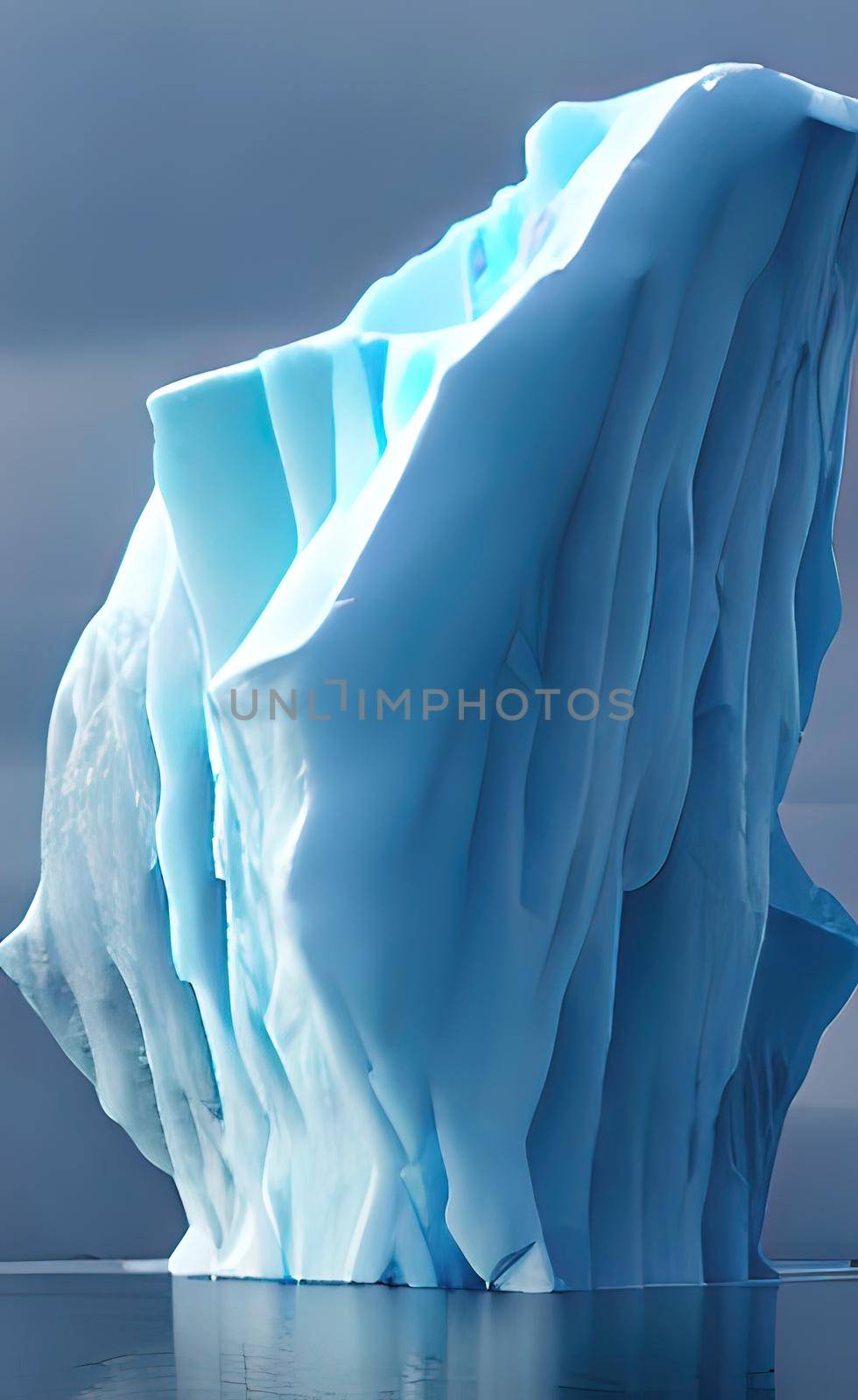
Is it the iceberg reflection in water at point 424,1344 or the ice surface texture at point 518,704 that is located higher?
the ice surface texture at point 518,704

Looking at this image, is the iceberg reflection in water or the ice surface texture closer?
the iceberg reflection in water

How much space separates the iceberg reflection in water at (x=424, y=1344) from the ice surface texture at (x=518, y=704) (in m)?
0.43

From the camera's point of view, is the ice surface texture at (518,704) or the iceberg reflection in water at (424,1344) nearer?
the iceberg reflection in water at (424,1344)

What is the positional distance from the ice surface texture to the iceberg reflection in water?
17.1 inches

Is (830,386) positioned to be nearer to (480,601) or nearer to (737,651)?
(737,651)

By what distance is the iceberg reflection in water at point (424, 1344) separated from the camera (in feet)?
10.4

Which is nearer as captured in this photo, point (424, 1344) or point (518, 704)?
point (424, 1344)

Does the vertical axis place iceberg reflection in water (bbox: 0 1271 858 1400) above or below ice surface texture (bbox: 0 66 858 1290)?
below

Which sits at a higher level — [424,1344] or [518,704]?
[518,704]

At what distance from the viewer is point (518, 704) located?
5.35 metres

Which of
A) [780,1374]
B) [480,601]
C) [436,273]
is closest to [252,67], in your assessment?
[436,273]

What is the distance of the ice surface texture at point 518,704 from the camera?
518 centimetres

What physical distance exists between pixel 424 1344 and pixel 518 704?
208 cm

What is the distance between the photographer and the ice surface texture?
518 centimetres
